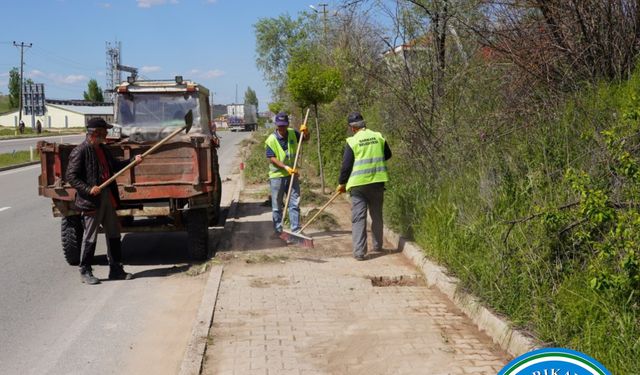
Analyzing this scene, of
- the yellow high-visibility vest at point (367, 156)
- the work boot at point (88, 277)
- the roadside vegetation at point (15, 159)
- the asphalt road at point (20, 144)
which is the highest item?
the yellow high-visibility vest at point (367, 156)

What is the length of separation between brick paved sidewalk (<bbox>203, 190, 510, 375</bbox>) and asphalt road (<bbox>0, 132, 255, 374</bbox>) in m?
0.47

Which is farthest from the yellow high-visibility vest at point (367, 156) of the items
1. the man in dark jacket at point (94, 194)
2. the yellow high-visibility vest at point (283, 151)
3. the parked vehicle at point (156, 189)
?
the man in dark jacket at point (94, 194)

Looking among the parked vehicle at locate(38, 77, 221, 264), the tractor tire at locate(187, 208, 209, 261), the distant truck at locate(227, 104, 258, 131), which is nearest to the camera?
the parked vehicle at locate(38, 77, 221, 264)

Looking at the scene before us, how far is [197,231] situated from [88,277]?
55.4 inches

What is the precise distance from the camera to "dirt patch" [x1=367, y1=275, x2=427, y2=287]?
7109 mm

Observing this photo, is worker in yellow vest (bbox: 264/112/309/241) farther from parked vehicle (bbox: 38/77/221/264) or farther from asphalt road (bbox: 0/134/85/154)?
asphalt road (bbox: 0/134/85/154)

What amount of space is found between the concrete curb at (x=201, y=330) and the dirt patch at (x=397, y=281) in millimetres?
1660

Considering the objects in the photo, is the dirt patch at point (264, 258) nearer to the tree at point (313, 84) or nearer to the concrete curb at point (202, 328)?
the concrete curb at point (202, 328)

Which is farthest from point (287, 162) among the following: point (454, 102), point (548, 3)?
point (548, 3)

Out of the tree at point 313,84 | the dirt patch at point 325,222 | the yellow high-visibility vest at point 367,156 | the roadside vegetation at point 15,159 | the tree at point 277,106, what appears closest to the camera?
the yellow high-visibility vest at point 367,156

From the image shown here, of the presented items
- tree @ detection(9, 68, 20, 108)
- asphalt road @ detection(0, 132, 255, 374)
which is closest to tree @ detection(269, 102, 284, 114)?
asphalt road @ detection(0, 132, 255, 374)

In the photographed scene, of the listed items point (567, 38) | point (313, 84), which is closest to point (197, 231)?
point (567, 38)

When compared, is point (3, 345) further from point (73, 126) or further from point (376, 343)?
point (73, 126)

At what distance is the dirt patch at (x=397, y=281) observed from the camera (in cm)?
711
